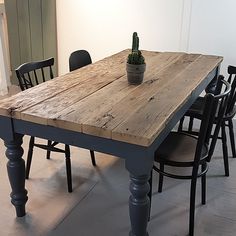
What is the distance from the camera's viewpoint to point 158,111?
1.62 metres

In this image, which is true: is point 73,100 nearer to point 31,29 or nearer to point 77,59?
point 77,59

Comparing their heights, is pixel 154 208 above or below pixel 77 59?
below

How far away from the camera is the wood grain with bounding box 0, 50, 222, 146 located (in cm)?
143

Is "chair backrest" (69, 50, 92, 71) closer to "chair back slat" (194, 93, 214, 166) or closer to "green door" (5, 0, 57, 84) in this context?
"green door" (5, 0, 57, 84)

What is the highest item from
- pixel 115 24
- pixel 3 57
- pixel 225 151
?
pixel 115 24

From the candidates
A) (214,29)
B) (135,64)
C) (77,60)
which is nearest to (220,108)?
(135,64)

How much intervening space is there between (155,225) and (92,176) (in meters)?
0.67

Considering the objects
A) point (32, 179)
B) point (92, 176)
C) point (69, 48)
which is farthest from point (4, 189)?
point (69, 48)

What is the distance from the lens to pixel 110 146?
1441mm

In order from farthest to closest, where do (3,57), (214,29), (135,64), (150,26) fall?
(3,57) < (150,26) < (214,29) < (135,64)

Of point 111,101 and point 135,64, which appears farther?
point 135,64

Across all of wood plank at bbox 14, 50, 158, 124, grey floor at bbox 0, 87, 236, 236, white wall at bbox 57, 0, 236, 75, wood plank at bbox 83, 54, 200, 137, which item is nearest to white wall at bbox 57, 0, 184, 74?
white wall at bbox 57, 0, 236, 75

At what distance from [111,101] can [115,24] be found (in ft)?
7.26

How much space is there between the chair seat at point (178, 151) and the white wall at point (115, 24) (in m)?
1.86
